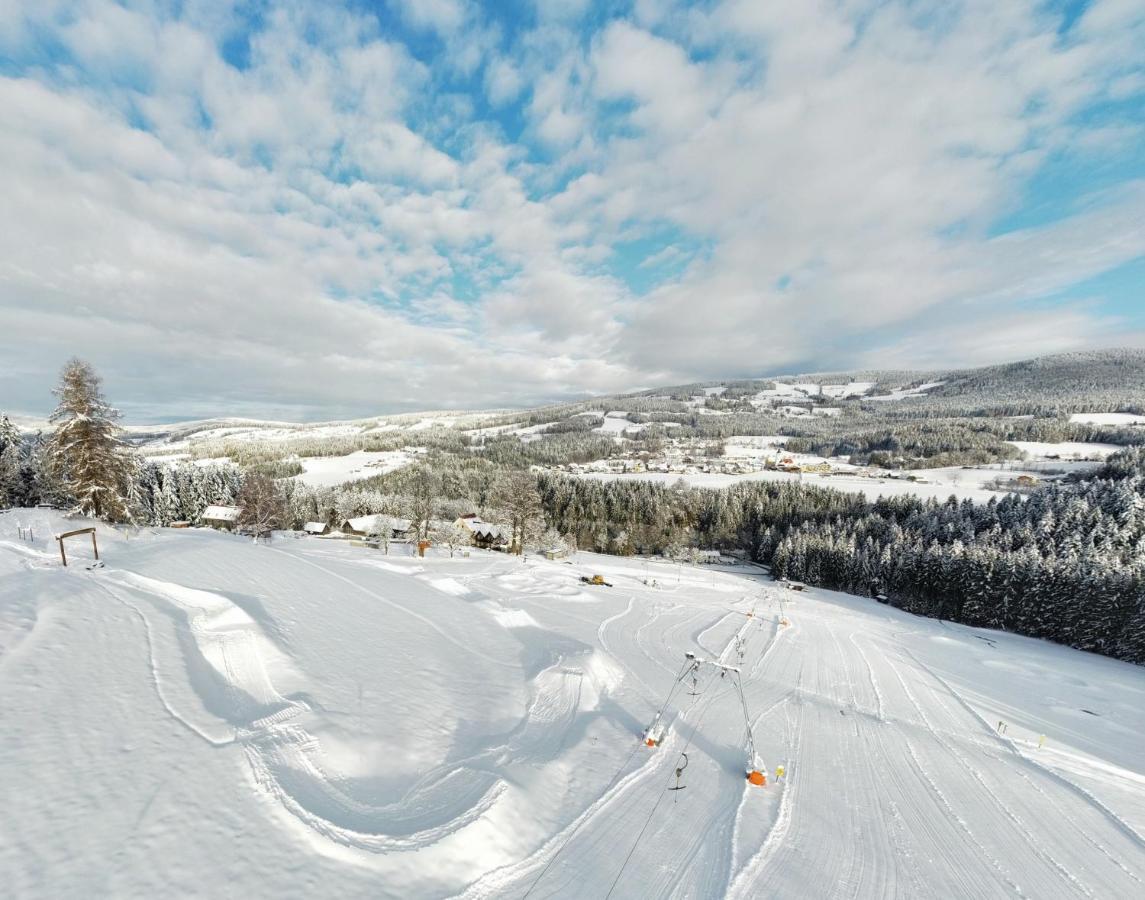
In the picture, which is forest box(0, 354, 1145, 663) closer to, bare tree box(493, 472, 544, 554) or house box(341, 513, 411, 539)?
bare tree box(493, 472, 544, 554)

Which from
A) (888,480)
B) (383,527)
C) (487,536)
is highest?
(383,527)

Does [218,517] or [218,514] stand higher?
[218,514]

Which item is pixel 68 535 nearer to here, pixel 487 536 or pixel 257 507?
pixel 257 507

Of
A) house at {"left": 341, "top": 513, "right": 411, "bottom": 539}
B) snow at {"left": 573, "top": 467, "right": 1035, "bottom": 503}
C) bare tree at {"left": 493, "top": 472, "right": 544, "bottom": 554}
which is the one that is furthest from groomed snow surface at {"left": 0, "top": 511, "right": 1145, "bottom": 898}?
snow at {"left": 573, "top": 467, "right": 1035, "bottom": 503}

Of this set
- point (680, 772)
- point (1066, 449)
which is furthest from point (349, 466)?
point (1066, 449)

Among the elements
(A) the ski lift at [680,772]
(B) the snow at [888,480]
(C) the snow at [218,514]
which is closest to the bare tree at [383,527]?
(C) the snow at [218,514]

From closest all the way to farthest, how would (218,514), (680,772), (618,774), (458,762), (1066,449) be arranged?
1. (458,762)
2. (618,774)
3. (680,772)
4. (218,514)
5. (1066,449)
